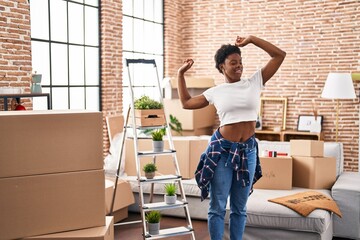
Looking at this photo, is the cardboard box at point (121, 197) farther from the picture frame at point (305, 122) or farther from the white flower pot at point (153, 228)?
the picture frame at point (305, 122)

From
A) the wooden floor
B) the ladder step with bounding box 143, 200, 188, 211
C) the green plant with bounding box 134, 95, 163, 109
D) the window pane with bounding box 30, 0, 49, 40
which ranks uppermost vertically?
the window pane with bounding box 30, 0, 49, 40

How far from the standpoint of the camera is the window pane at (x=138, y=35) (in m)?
7.27

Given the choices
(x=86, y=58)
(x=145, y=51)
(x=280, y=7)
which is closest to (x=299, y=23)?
(x=280, y=7)

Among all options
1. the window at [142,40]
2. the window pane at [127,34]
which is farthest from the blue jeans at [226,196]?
the window pane at [127,34]

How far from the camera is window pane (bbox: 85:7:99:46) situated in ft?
20.3

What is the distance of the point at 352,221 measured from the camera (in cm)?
445

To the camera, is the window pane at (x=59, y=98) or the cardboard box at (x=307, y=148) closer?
the cardboard box at (x=307, y=148)

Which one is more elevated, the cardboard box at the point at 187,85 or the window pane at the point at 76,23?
the window pane at the point at 76,23

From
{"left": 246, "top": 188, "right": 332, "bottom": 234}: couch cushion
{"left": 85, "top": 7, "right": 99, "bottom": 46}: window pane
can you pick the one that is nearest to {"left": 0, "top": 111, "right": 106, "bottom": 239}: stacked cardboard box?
{"left": 246, "top": 188, "right": 332, "bottom": 234}: couch cushion

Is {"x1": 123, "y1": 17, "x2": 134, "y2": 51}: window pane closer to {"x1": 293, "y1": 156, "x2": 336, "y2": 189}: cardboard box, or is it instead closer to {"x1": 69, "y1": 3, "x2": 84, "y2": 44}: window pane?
{"x1": 69, "y1": 3, "x2": 84, "y2": 44}: window pane

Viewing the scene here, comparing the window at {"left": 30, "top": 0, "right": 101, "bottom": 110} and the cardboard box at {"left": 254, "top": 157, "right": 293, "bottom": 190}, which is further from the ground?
the window at {"left": 30, "top": 0, "right": 101, "bottom": 110}

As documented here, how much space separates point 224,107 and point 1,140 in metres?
1.48

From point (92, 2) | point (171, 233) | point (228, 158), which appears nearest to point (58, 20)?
point (92, 2)

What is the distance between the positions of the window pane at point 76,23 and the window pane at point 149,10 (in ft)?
5.32
